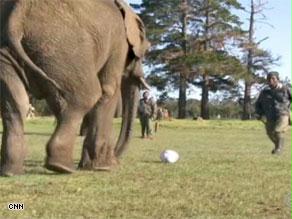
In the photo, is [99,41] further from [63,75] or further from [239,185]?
[239,185]

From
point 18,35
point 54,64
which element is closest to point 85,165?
point 54,64

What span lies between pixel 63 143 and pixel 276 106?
6.01 m

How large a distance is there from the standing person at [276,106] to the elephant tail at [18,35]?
245 inches

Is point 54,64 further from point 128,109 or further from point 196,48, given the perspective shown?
point 196,48

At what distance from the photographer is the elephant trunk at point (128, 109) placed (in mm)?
11336

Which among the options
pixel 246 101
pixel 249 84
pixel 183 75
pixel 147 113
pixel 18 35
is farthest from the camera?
pixel 246 101

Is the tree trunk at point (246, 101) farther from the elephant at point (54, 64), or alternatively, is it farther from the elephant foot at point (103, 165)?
the elephant at point (54, 64)

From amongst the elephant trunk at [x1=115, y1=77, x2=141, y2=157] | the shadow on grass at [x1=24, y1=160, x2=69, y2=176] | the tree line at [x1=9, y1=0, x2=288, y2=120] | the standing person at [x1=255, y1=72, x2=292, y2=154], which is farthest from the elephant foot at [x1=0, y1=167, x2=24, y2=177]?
the tree line at [x1=9, y1=0, x2=288, y2=120]

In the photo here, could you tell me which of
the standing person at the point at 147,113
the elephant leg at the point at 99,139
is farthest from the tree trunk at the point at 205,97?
the elephant leg at the point at 99,139

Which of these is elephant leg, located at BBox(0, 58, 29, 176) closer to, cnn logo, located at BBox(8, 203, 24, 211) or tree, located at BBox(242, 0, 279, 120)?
cnn logo, located at BBox(8, 203, 24, 211)

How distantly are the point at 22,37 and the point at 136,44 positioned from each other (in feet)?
7.31

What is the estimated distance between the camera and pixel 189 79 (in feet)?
172

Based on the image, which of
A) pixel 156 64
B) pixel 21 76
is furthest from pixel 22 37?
pixel 156 64

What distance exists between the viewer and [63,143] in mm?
9094
